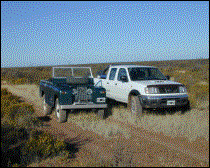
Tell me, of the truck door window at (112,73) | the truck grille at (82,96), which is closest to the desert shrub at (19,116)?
the truck grille at (82,96)

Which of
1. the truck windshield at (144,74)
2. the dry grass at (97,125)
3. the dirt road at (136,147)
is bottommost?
the dirt road at (136,147)

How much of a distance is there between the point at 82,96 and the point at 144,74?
2.91 meters

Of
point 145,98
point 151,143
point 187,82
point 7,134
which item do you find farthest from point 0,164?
point 187,82

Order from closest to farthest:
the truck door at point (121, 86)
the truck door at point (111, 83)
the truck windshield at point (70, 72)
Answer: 1. the truck door at point (121, 86)
2. the truck windshield at point (70, 72)
3. the truck door at point (111, 83)

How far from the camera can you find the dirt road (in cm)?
520

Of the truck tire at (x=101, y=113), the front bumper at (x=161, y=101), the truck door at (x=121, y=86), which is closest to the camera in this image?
the front bumper at (x=161, y=101)

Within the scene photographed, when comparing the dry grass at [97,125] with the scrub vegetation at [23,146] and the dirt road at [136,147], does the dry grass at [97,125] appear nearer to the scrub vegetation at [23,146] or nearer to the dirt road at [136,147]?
the dirt road at [136,147]

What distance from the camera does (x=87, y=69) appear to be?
1137 cm

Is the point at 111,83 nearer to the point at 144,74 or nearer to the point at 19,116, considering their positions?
the point at 144,74

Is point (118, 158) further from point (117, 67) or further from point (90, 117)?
point (117, 67)

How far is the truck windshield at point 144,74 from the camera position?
10.3 metres

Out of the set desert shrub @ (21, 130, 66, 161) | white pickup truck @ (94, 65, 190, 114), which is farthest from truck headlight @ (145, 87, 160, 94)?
desert shrub @ (21, 130, 66, 161)

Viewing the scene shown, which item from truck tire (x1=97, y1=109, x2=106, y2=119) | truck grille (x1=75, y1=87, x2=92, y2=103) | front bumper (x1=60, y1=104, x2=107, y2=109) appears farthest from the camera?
truck tire (x1=97, y1=109, x2=106, y2=119)

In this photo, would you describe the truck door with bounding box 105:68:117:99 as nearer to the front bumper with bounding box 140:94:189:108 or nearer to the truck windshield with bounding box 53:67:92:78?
the truck windshield with bounding box 53:67:92:78
